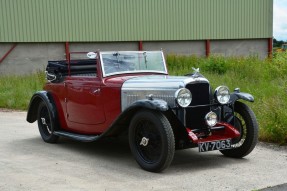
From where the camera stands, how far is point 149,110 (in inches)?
234

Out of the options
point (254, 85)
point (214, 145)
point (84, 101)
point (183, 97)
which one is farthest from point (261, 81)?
point (183, 97)

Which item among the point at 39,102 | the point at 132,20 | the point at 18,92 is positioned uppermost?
the point at 132,20

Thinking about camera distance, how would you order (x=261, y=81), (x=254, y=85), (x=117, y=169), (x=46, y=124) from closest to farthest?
(x=117, y=169), (x=46, y=124), (x=254, y=85), (x=261, y=81)

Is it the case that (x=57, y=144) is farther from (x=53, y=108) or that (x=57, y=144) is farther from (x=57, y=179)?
(x=57, y=179)

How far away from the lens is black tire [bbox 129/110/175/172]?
570cm

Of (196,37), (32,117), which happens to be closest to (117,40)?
(196,37)

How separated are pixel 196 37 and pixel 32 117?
17908 millimetres

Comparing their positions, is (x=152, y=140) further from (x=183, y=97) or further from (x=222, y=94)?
(x=222, y=94)

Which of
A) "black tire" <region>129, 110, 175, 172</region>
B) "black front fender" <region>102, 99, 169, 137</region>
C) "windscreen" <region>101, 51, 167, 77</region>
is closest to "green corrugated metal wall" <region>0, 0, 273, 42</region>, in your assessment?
"windscreen" <region>101, 51, 167, 77</region>

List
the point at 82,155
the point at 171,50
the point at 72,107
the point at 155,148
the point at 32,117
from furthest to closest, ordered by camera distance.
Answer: the point at 171,50 < the point at 32,117 < the point at 72,107 < the point at 82,155 < the point at 155,148

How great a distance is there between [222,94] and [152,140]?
1.22 meters

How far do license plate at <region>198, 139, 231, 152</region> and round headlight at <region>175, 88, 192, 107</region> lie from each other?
0.57 meters

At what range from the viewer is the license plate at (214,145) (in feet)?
19.4

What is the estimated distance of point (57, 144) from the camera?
796 cm
